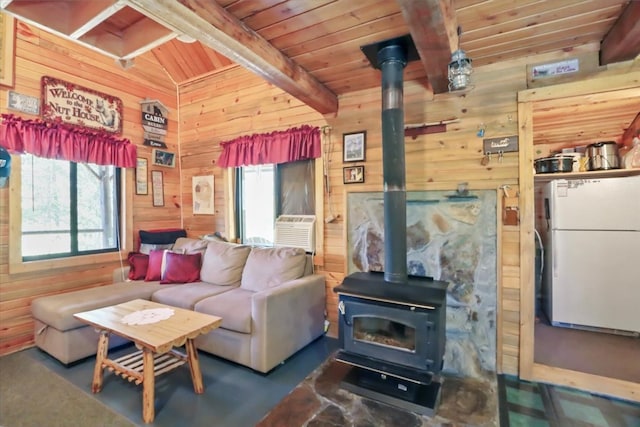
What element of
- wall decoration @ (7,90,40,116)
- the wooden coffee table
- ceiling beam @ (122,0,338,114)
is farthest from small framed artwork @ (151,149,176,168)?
ceiling beam @ (122,0,338,114)

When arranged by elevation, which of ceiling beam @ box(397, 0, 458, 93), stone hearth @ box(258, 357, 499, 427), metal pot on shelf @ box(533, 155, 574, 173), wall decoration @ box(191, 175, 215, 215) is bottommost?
stone hearth @ box(258, 357, 499, 427)

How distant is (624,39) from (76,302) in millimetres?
4270

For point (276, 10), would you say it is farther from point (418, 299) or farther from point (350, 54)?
point (418, 299)

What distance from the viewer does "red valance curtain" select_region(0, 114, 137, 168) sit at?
270cm

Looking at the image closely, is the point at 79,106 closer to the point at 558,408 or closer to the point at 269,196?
the point at 269,196

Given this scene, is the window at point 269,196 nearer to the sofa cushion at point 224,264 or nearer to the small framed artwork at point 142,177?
the sofa cushion at point 224,264

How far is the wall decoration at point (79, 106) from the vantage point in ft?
9.76

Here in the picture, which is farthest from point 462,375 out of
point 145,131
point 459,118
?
point 145,131

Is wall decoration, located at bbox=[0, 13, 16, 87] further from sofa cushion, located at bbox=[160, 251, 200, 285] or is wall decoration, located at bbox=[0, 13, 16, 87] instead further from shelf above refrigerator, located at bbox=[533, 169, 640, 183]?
shelf above refrigerator, located at bbox=[533, 169, 640, 183]

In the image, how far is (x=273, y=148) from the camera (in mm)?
3326

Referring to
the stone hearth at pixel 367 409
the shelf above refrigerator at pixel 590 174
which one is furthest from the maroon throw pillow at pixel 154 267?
the shelf above refrigerator at pixel 590 174

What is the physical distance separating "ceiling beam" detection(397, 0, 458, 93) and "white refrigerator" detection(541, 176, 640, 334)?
207 cm

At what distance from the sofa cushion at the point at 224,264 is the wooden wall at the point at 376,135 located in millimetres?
551

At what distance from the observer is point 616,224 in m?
2.85
